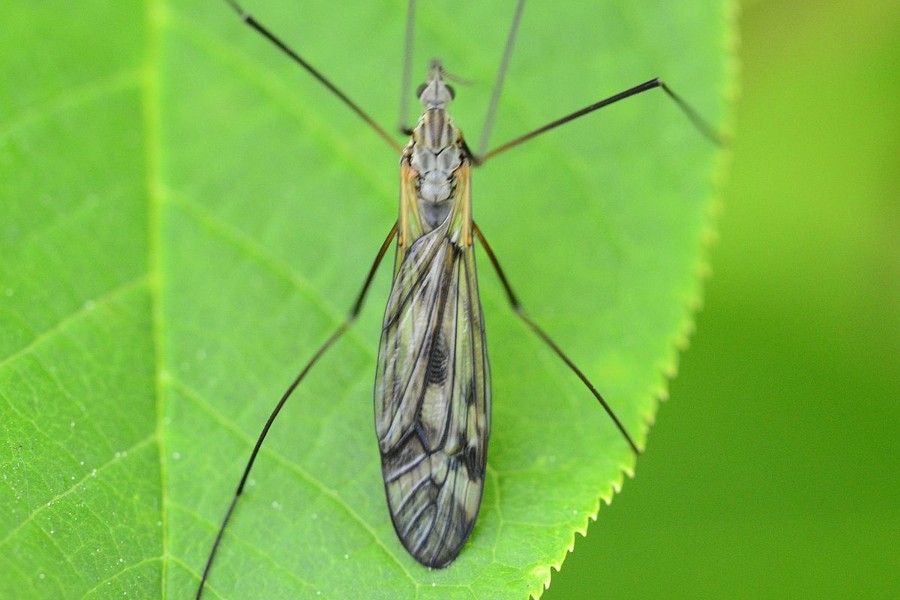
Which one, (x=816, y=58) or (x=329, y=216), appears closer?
(x=329, y=216)

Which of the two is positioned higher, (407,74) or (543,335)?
(407,74)

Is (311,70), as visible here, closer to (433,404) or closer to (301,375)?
(301,375)

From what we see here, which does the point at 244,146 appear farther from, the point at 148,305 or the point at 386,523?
the point at 386,523

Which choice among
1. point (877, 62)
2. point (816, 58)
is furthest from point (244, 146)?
point (877, 62)

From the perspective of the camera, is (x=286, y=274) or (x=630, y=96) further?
(x=630, y=96)

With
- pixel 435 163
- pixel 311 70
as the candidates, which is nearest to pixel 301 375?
pixel 435 163

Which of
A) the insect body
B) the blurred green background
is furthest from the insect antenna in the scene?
the blurred green background
